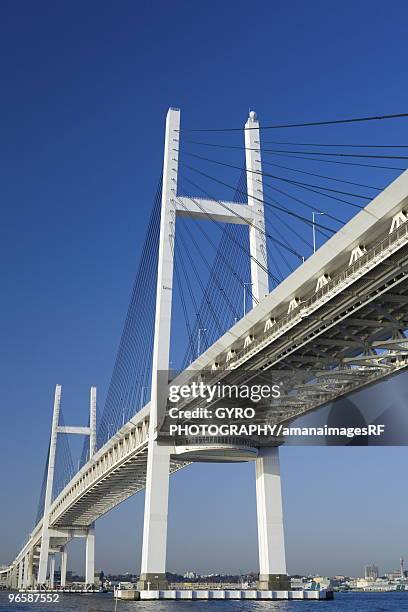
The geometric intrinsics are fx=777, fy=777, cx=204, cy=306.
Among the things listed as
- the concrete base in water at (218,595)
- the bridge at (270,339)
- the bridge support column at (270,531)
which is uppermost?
the bridge at (270,339)

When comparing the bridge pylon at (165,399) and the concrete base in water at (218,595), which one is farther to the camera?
the bridge pylon at (165,399)

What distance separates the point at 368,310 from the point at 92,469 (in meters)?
36.7

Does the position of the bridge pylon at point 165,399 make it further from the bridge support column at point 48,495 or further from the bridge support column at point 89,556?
the bridge support column at point 89,556

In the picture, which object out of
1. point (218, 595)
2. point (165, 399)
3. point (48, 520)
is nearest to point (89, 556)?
Answer: point (48, 520)

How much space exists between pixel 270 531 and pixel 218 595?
387 centimetres

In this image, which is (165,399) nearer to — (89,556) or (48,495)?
(48,495)

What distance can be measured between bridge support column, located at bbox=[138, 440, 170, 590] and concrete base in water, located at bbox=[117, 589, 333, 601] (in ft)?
1.21

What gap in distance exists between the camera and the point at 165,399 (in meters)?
35.2

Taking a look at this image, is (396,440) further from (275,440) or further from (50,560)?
(50,560)

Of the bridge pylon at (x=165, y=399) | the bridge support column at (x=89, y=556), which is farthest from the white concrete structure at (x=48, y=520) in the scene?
the bridge pylon at (x=165, y=399)

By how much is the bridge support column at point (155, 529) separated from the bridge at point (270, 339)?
46mm

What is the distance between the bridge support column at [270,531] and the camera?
35.2 metres

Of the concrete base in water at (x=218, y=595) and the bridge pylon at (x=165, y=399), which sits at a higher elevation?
the bridge pylon at (x=165, y=399)

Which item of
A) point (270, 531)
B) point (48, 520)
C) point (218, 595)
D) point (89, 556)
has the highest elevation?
point (48, 520)
